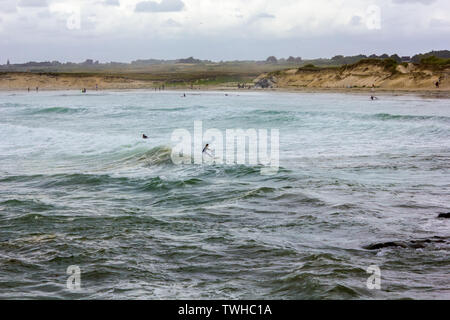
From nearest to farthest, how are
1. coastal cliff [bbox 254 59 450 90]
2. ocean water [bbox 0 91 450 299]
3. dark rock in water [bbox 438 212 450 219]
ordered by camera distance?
ocean water [bbox 0 91 450 299] → dark rock in water [bbox 438 212 450 219] → coastal cliff [bbox 254 59 450 90]

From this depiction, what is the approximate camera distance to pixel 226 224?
10.8 m

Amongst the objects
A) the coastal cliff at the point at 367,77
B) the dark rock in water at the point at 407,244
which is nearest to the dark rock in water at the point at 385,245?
the dark rock in water at the point at 407,244

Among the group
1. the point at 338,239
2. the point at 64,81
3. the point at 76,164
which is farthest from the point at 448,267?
the point at 64,81

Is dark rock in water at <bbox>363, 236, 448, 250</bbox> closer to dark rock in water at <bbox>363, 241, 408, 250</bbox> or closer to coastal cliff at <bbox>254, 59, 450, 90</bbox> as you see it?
dark rock in water at <bbox>363, 241, 408, 250</bbox>

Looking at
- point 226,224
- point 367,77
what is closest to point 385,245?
point 226,224

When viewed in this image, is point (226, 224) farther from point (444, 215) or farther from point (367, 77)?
point (367, 77)

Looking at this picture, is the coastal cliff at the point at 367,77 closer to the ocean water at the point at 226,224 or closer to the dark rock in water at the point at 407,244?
the ocean water at the point at 226,224

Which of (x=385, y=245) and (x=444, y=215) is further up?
(x=444, y=215)

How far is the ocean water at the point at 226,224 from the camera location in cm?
763

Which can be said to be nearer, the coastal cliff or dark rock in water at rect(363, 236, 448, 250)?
dark rock in water at rect(363, 236, 448, 250)

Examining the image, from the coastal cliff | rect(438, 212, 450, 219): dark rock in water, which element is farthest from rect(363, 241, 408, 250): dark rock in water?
the coastal cliff

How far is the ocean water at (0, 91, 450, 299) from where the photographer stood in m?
7.63

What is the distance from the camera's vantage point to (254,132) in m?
31.3

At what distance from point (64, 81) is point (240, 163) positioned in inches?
A: 3928
